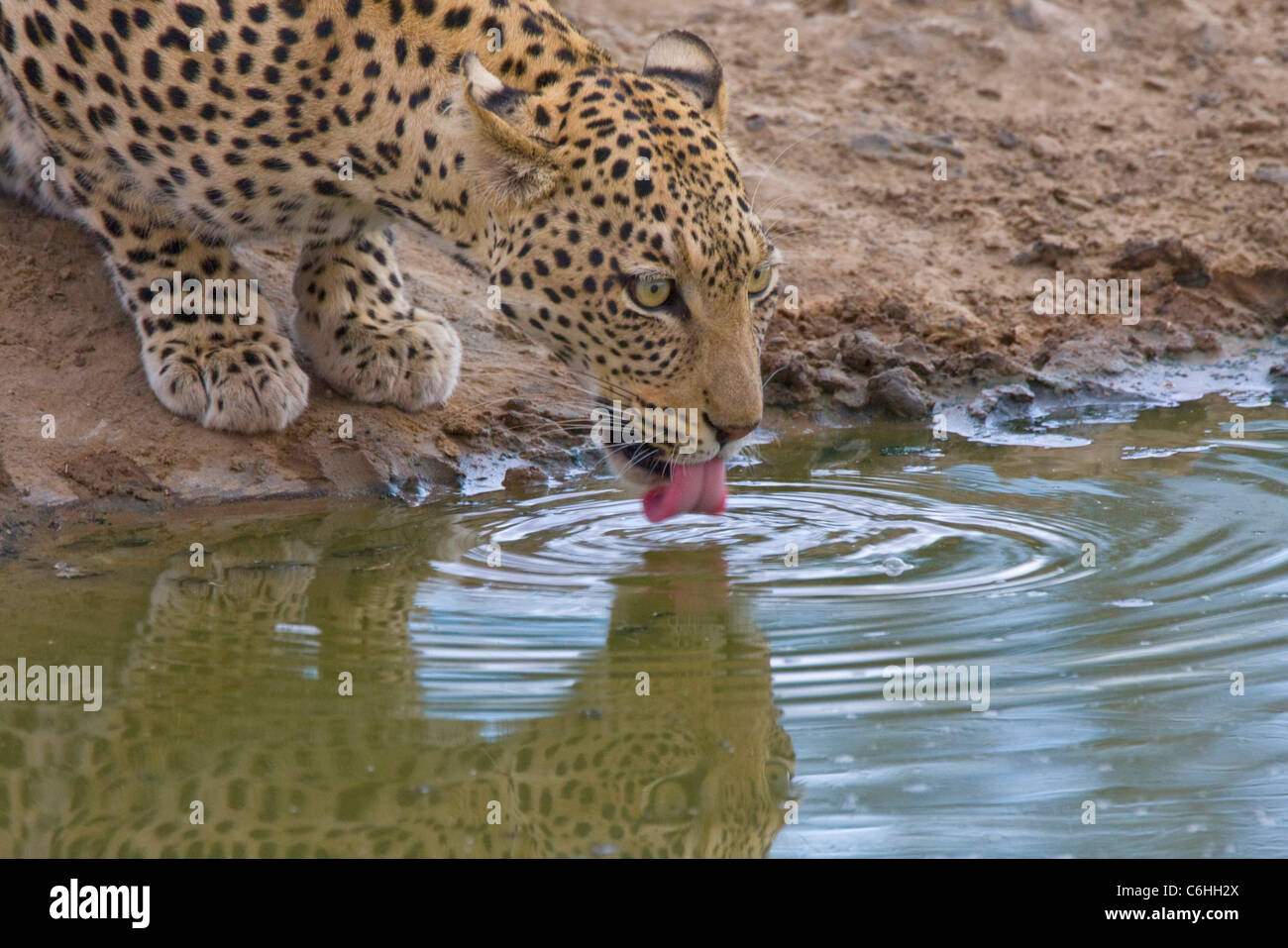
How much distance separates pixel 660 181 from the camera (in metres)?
5.41

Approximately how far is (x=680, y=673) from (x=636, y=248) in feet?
4.72

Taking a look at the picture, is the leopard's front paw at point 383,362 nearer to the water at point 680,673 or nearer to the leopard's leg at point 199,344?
the leopard's leg at point 199,344

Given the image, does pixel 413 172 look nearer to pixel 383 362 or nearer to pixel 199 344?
pixel 383 362

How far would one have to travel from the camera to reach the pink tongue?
18.7 ft

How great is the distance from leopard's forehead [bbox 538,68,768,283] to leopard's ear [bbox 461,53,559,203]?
0.09 meters

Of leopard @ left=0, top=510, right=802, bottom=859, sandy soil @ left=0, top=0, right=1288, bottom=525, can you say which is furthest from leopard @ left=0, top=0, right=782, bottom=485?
leopard @ left=0, top=510, right=802, bottom=859

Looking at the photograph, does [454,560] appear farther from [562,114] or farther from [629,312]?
[562,114]

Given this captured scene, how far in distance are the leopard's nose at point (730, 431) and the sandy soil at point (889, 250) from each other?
3.74 ft

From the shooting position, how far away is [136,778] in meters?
4.12

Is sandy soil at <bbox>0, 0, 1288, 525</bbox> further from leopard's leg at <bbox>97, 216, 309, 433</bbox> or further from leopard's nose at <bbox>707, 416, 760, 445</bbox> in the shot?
leopard's nose at <bbox>707, 416, 760, 445</bbox>

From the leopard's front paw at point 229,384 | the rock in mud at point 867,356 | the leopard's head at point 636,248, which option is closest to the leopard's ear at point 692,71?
the leopard's head at point 636,248

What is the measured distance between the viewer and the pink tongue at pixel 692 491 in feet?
18.7

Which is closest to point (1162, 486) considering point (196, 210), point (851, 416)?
point (851, 416)

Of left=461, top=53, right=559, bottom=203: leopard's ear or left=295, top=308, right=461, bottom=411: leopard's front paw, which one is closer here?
left=461, top=53, right=559, bottom=203: leopard's ear
